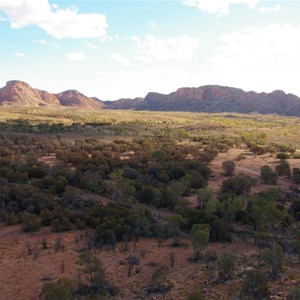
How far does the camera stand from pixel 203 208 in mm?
31781

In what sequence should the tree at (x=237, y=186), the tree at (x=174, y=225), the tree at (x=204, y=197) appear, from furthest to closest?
the tree at (x=237, y=186) → the tree at (x=204, y=197) → the tree at (x=174, y=225)

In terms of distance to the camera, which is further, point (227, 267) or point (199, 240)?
point (199, 240)

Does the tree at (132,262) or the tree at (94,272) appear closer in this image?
the tree at (94,272)

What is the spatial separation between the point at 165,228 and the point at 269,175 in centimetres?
2008

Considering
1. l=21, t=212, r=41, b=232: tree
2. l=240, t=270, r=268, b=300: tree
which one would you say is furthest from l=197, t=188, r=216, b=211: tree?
l=240, t=270, r=268, b=300: tree

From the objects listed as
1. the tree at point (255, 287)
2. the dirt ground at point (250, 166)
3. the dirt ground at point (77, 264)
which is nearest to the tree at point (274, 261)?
the tree at point (255, 287)

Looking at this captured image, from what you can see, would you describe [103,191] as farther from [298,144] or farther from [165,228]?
[298,144]

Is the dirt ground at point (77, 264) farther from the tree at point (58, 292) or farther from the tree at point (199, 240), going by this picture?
the tree at point (58, 292)

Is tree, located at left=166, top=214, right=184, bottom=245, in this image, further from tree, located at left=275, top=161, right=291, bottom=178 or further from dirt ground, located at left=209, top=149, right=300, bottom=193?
tree, located at left=275, top=161, right=291, bottom=178

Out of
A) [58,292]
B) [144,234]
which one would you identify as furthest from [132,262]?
[58,292]

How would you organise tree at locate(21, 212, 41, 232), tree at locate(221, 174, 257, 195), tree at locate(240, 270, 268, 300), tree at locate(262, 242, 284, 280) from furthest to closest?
tree at locate(221, 174, 257, 195), tree at locate(21, 212, 41, 232), tree at locate(262, 242, 284, 280), tree at locate(240, 270, 268, 300)

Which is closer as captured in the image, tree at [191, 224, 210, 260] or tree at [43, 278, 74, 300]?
tree at [43, 278, 74, 300]

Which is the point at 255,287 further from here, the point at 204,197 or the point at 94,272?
the point at 204,197

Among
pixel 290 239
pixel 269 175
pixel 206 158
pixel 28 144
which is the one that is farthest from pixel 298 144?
pixel 290 239
